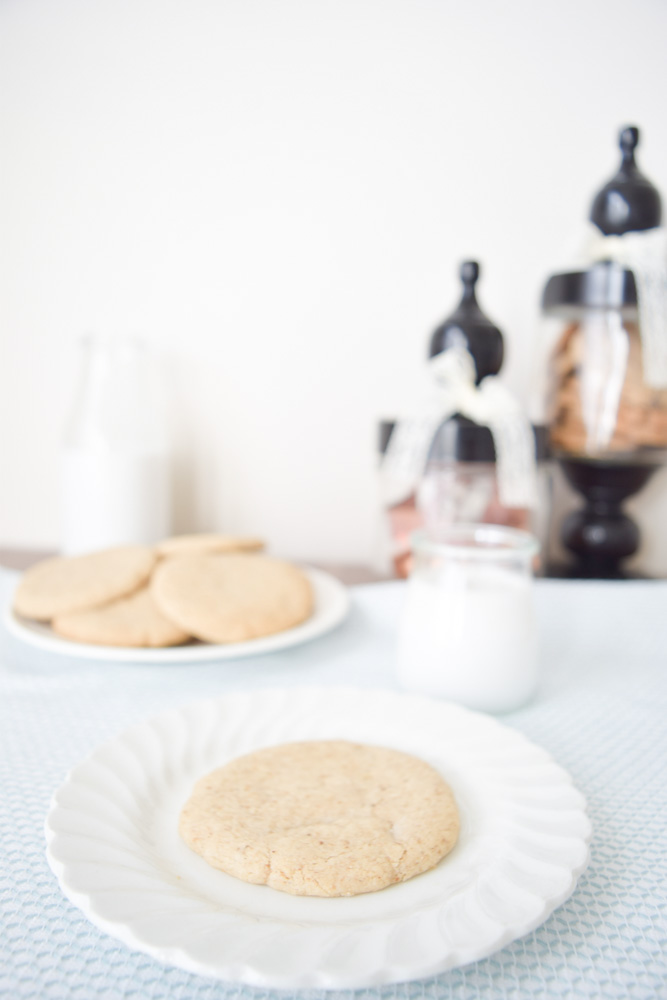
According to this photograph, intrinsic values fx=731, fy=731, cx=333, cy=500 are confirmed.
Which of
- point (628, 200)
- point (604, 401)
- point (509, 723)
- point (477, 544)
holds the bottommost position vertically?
point (509, 723)

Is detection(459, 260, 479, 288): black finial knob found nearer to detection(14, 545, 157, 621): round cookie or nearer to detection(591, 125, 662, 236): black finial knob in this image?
detection(591, 125, 662, 236): black finial knob

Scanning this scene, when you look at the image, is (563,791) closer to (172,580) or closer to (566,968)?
(566,968)

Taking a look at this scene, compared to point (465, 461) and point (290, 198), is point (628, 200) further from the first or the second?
point (290, 198)

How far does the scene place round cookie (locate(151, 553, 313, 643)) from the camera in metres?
0.62

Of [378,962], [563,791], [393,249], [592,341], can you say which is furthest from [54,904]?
[393,249]

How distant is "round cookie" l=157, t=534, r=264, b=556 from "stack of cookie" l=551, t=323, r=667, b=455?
0.39m

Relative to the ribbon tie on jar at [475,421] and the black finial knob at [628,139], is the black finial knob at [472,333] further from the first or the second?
the black finial knob at [628,139]

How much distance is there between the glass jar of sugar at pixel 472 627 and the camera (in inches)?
20.7

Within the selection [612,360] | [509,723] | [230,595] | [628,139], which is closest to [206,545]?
[230,595]

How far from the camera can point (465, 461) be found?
0.75m

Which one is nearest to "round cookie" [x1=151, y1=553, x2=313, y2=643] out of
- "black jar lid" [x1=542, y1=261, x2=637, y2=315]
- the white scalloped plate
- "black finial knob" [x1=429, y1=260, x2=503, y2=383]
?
the white scalloped plate

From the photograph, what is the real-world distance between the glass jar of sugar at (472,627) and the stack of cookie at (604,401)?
332 millimetres

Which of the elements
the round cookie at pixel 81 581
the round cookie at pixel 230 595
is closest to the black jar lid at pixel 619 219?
the round cookie at pixel 230 595

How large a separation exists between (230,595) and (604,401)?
477mm
